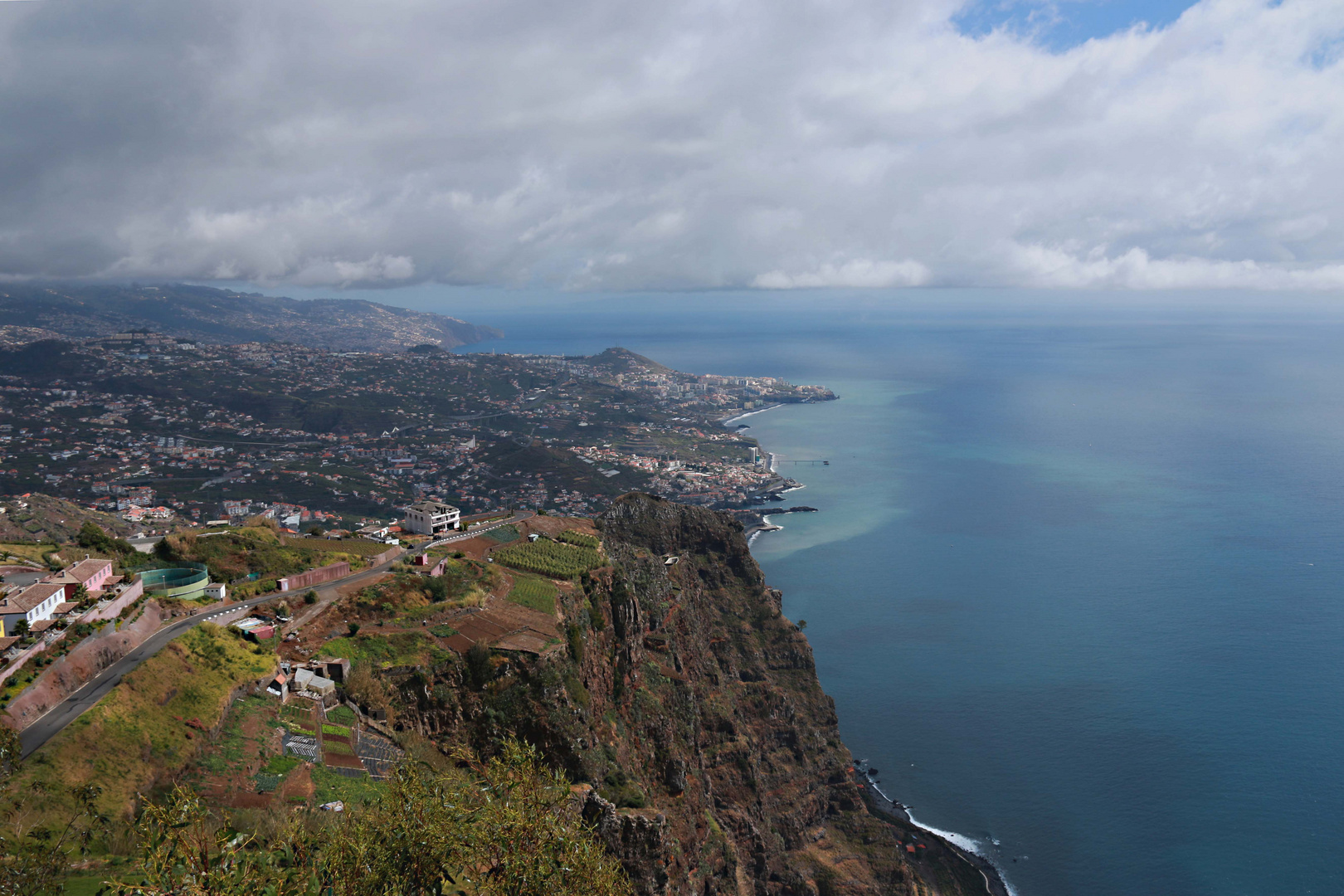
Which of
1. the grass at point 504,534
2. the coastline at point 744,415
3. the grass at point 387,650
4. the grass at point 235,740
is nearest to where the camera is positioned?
the grass at point 235,740

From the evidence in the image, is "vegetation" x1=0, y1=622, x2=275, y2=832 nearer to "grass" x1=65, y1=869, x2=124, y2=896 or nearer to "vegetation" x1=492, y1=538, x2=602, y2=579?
"grass" x1=65, y1=869, x2=124, y2=896

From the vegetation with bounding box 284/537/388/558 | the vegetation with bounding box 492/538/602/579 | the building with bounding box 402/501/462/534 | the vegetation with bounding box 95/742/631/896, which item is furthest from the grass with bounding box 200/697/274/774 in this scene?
the building with bounding box 402/501/462/534

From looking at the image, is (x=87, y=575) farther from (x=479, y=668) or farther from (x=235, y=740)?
(x=479, y=668)

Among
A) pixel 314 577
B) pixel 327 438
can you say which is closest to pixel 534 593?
pixel 314 577

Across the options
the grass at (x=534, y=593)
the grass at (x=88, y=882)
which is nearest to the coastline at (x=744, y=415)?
the grass at (x=534, y=593)

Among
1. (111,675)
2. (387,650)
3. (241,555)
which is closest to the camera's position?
(111,675)

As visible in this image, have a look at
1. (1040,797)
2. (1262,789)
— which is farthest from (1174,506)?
(1040,797)

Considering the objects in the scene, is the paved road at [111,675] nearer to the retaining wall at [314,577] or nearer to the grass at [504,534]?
the retaining wall at [314,577]
